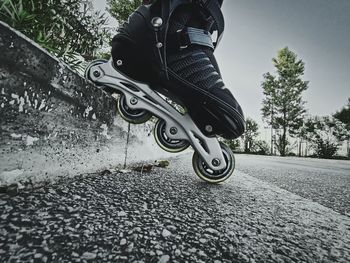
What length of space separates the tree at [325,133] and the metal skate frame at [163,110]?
2424cm

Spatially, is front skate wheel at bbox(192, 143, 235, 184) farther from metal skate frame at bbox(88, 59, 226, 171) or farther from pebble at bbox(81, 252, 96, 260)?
pebble at bbox(81, 252, 96, 260)

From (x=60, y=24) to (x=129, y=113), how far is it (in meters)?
0.84

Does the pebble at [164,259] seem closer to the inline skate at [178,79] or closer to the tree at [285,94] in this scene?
the inline skate at [178,79]

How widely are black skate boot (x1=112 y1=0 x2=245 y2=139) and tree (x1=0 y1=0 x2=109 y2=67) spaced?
0.42m

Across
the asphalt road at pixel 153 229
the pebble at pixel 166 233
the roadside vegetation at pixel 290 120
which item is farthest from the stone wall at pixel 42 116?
the roadside vegetation at pixel 290 120

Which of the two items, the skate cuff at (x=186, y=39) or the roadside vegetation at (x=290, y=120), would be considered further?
the roadside vegetation at (x=290, y=120)

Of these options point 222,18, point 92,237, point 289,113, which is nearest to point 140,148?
point 222,18

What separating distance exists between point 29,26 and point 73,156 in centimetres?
80

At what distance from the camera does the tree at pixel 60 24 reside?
1014mm

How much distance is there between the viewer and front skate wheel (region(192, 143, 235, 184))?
115 cm

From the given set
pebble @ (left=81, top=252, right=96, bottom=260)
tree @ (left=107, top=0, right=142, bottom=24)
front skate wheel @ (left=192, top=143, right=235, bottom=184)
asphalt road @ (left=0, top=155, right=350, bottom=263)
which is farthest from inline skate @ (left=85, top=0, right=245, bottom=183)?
tree @ (left=107, top=0, right=142, bottom=24)

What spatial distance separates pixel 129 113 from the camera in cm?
126

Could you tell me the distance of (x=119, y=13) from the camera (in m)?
9.34

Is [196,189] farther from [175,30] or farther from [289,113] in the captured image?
[289,113]
